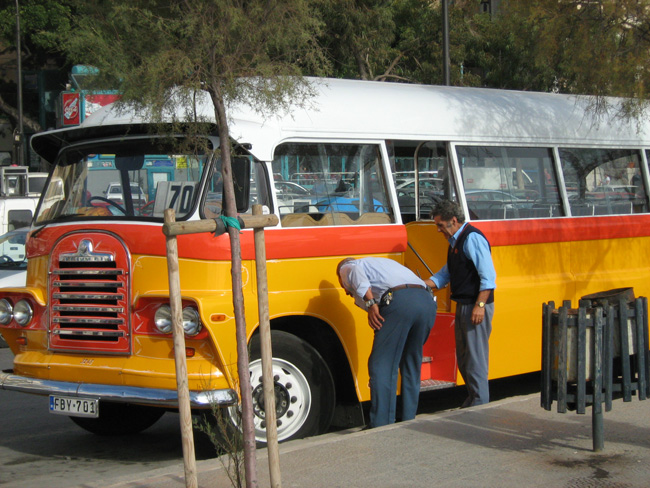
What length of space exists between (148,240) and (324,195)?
1513 millimetres

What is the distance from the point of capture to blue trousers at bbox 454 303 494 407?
7434 mm

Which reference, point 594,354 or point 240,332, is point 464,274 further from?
point 240,332

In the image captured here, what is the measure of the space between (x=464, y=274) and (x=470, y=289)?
136 millimetres

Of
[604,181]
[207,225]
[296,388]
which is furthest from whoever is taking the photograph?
[604,181]

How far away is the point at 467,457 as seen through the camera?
Answer: 18.9 feet

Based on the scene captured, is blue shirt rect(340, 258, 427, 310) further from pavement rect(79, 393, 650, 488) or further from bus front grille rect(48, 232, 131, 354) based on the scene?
bus front grille rect(48, 232, 131, 354)

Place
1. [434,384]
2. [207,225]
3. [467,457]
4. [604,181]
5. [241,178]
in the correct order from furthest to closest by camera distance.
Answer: [604,181] < [434,384] < [241,178] < [467,457] < [207,225]

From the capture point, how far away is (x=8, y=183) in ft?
61.8

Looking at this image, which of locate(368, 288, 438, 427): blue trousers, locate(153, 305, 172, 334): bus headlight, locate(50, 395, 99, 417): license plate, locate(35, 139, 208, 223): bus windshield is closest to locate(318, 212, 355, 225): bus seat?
locate(368, 288, 438, 427): blue trousers

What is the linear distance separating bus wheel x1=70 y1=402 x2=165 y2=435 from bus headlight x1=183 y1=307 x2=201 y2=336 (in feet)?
6.22

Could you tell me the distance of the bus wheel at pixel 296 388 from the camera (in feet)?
21.4

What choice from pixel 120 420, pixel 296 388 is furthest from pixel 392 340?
pixel 120 420

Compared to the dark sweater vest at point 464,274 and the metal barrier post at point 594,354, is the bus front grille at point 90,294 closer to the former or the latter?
the dark sweater vest at point 464,274

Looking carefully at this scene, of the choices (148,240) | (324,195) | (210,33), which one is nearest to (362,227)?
(324,195)
